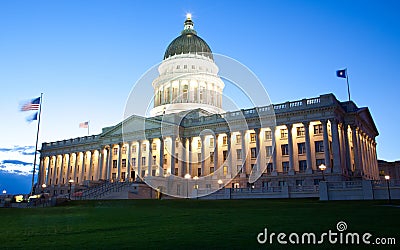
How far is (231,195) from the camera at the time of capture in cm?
4400

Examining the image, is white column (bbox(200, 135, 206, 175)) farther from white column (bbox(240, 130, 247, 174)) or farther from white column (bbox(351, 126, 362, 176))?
white column (bbox(351, 126, 362, 176))

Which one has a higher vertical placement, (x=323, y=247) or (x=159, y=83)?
(x=159, y=83)

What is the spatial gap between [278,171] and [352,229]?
1966 inches

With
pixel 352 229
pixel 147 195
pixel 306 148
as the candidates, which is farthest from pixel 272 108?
pixel 352 229

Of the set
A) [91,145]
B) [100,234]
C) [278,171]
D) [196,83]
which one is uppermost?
[196,83]

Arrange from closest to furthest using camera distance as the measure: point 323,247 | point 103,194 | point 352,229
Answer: point 323,247 → point 352,229 → point 103,194

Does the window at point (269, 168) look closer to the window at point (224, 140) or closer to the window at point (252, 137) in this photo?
the window at point (252, 137)

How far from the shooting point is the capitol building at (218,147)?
192ft

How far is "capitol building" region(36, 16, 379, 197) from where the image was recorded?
58375 millimetres

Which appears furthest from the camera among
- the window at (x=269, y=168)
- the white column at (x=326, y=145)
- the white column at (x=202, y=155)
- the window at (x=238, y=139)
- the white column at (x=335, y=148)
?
the white column at (x=202, y=155)

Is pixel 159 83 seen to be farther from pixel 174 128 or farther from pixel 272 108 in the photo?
pixel 272 108

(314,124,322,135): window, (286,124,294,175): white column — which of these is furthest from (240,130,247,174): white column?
(314,124,322,135): window

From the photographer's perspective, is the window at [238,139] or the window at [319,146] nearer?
the window at [319,146]

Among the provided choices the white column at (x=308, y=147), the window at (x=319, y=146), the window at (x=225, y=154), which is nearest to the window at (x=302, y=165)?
the white column at (x=308, y=147)
